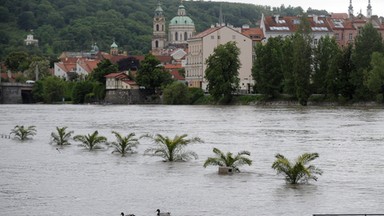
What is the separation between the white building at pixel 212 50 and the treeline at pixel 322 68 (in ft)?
104

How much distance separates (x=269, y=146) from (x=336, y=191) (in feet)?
68.0

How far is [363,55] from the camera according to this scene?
4852 inches

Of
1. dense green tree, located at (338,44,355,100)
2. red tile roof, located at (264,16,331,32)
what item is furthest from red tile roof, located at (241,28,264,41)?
dense green tree, located at (338,44,355,100)

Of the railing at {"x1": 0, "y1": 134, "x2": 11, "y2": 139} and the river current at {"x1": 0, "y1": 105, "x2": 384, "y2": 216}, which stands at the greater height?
the railing at {"x1": 0, "y1": 134, "x2": 11, "y2": 139}

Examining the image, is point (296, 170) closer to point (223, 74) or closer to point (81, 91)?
point (223, 74)

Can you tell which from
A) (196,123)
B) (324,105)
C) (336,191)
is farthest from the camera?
(324,105)

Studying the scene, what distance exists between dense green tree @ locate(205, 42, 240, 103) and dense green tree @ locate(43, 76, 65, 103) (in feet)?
178

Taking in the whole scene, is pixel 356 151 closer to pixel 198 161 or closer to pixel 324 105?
pixel 198 161

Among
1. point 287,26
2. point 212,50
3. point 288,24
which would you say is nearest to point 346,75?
point 212,50

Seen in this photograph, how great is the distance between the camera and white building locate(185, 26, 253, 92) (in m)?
178

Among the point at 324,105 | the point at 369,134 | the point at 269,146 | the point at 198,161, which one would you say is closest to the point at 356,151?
the point at 269,146

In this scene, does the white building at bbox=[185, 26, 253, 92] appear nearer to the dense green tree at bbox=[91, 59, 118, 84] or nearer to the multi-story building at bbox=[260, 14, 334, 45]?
the multi-story building at bbox=[260, 14, 334, 45]

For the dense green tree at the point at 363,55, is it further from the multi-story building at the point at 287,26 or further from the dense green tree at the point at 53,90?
the dense green tree at the point at 53,90

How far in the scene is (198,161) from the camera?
48.2 metres
